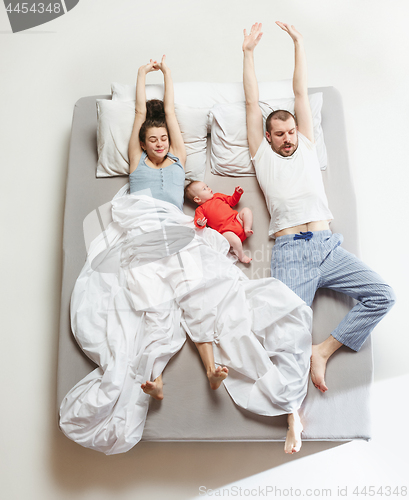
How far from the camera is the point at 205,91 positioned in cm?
221


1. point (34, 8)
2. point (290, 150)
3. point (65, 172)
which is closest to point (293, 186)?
point (290, 150)

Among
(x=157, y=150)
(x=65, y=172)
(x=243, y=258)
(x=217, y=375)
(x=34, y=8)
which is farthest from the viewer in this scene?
(x=34, y=8)

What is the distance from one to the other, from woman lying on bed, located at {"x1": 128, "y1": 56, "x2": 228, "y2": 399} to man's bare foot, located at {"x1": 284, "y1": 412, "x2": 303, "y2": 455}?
3.45 feet

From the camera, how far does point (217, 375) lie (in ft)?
5.15

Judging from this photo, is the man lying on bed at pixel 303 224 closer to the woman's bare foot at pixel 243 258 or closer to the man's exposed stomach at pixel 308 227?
the man's exposed stomach at pixel 308 227

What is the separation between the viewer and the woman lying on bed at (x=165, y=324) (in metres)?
1.63

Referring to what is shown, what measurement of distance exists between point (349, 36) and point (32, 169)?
7.09 ft

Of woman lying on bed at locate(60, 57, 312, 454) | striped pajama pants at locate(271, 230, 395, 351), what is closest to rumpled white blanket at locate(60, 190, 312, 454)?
woman lying on bed at locate(60, 57, 312, 454)

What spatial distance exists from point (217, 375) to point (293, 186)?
94 cm

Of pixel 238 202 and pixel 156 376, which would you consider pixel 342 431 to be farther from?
pixel 238 202

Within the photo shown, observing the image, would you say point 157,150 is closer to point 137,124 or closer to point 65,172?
point 137,124

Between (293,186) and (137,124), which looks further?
(137,124)

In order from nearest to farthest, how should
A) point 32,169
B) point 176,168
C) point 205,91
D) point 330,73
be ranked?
point 176,168 < point 205,91 < point 32,169 < point 330,73

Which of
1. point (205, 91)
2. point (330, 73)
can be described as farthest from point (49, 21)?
point (330, 73)
